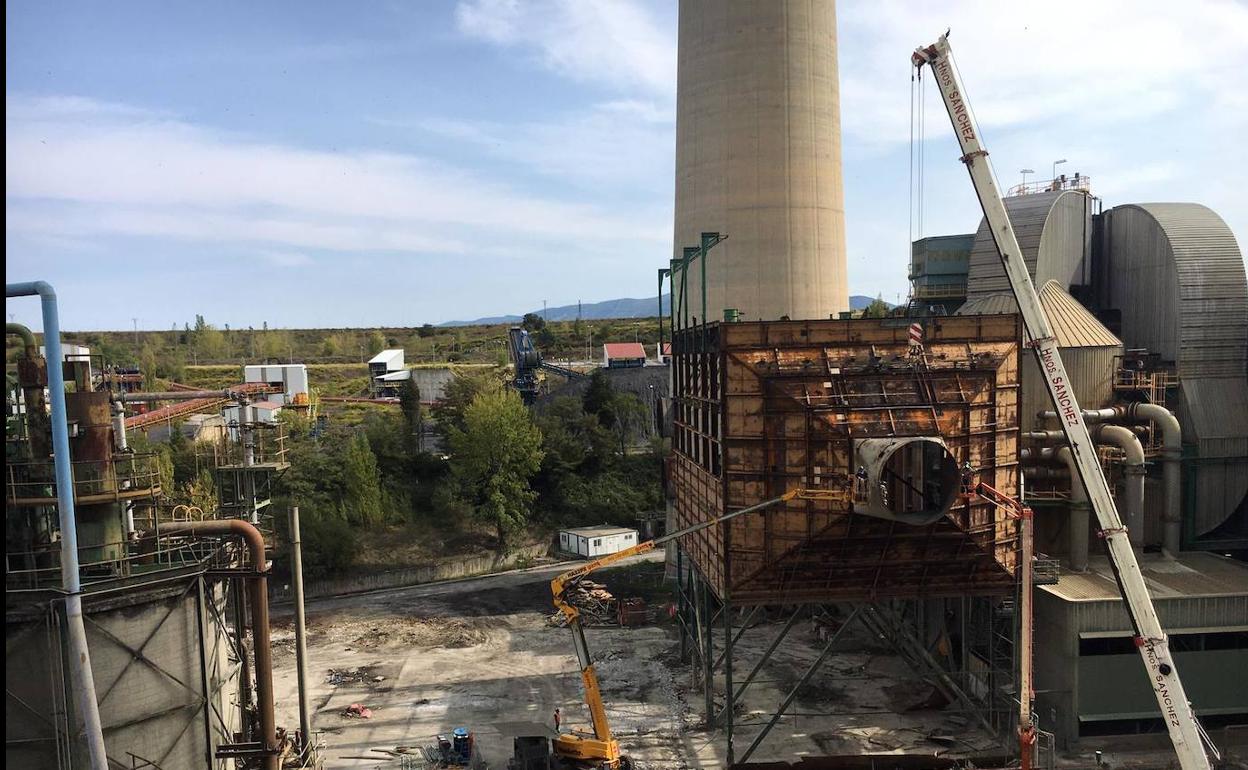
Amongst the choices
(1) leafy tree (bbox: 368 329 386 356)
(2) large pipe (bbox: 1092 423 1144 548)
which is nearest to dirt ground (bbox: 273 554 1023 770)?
(2) large pipe (bbox: 1092 423 1144 548)

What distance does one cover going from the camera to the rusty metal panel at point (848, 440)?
71.9 ft

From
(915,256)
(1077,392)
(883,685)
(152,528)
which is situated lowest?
(883,685)

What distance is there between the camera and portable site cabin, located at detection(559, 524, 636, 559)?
49.9 metres

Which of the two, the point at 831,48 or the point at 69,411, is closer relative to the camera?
the point at 69,411

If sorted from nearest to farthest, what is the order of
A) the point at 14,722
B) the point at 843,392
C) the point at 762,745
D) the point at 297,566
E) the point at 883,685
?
the point at 14,722 → the point at 843,392 → the point at 297,566 → the point at 762,745 → the point at 883,685

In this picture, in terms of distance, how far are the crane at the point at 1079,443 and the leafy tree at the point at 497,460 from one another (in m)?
34.5

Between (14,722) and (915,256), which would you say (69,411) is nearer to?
(14,722)

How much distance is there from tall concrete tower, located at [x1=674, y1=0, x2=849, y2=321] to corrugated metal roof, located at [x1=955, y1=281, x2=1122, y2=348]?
9.30 m

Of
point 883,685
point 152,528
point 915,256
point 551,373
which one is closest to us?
point 152,528

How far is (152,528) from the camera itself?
2056 cm

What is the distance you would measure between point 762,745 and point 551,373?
63.6 metres

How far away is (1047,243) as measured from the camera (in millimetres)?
37188

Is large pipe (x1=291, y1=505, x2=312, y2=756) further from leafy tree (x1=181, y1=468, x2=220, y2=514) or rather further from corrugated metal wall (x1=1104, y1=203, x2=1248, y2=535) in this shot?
corrugated metal wall (x1=1104, y1=203, x2=1248, y2=535)

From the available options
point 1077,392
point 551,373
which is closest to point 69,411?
point 1077,392
